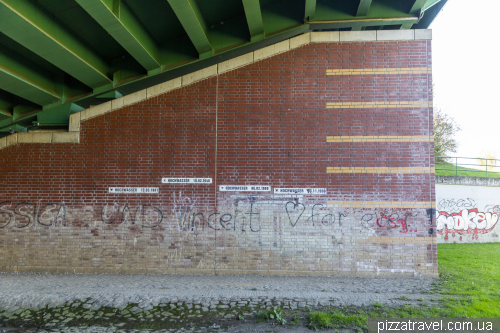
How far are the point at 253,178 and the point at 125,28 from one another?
16.3 ft

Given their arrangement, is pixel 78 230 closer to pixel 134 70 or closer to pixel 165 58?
pixel 134 70

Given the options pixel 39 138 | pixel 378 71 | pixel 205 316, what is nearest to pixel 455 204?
pixel 378 71

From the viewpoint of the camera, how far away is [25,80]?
866 centimetres

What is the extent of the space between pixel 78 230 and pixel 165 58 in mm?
5652

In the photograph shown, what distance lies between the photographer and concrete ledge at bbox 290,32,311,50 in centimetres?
974

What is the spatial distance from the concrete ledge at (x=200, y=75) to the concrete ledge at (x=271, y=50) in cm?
130

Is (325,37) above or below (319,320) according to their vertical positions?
above

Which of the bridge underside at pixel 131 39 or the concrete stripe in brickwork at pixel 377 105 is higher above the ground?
the bridge underside at pixel 131 39

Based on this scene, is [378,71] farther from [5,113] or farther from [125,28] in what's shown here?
[5,113]

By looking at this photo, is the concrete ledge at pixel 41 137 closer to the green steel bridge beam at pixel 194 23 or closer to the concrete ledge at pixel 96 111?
the concrete ledge at pixel 96 111

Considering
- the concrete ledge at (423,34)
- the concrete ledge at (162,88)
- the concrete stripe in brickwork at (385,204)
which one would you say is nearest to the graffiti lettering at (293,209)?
the concrete stripe in brickwork at (385,204)

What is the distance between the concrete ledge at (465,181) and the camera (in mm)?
15992

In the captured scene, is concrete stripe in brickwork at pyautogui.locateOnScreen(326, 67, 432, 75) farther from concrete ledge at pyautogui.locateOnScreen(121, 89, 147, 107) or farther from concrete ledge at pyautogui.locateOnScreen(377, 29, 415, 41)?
concrete ledge at pyautogui.locateOnScreen(121, 89, 147, 107)

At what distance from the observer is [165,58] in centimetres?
995
